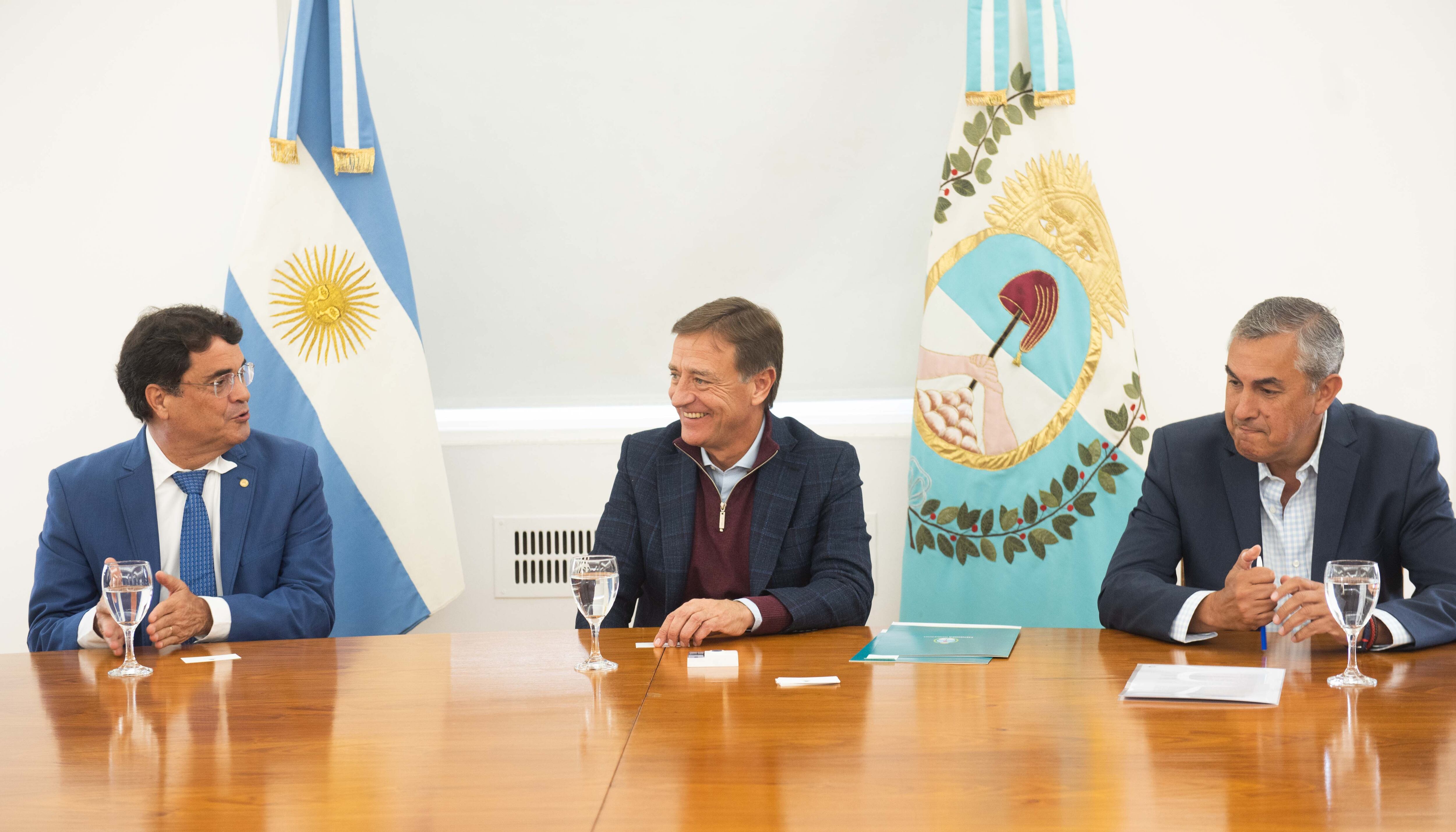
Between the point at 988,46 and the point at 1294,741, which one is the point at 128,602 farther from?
the point at 988,46

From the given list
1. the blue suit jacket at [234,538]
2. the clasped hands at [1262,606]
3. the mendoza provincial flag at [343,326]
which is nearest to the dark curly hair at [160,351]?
the blue suit jacket at [234,538]

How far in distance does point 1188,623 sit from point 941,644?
0.42 m

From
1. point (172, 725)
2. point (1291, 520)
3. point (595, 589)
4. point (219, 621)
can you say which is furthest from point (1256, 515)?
point (219, 621)

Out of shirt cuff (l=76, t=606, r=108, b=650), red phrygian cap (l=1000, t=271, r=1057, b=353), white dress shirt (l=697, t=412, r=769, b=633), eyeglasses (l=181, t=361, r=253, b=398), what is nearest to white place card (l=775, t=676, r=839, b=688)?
white dress shirt (l=697, t=412, r=769, b=633)

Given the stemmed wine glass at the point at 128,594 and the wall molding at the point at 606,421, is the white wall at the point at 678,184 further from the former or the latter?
the stemmed wine glass at the point at 128,594

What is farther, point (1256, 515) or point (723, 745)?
point (1256, 515)

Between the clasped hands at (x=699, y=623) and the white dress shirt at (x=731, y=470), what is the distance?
1.57ft

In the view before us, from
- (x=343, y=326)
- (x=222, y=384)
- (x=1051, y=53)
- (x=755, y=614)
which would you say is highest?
(x=1051, y=53)

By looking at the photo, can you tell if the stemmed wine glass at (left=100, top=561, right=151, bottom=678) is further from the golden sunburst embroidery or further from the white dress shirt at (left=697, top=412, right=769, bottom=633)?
the golden sunburst embroidery

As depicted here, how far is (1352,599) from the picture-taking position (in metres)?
1.58

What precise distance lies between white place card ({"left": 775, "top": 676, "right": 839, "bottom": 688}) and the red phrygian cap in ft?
5.54

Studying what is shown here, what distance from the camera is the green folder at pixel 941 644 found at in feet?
6.10

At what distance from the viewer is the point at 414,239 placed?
12.2ft

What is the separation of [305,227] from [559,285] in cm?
87
